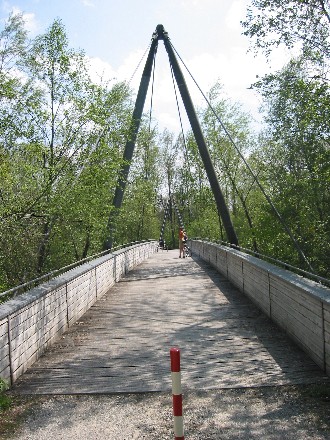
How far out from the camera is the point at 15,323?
4.84m

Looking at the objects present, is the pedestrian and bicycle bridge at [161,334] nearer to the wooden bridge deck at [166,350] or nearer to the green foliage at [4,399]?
the wooden bridge deck at [166,350]

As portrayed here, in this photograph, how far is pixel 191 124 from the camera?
18.1 meters

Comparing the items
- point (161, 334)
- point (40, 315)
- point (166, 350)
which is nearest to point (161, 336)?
point (161, 334)

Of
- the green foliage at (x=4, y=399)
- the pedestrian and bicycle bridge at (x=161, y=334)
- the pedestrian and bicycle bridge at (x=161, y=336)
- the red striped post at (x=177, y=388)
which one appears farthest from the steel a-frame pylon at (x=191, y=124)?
the red striped post at (x=177, y=388)

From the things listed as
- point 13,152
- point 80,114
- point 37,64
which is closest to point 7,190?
point 13,152

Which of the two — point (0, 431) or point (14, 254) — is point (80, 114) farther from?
point (0, 431)

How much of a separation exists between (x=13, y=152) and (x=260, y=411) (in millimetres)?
10493

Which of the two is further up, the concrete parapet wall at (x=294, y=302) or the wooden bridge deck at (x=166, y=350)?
the concrete parapet wall at (x=294, y=302)

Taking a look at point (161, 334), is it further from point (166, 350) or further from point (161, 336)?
point (166, 350)

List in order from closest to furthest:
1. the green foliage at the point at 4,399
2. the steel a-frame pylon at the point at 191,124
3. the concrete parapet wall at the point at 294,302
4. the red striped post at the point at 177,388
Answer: the red striped post at the point at 177,388 → the green foliage at the point at 4,399 → the concrete parapet wall at the point at 294,302 → the steel a-frame pylon at the point at 191,124

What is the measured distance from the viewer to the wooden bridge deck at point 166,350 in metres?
4.68

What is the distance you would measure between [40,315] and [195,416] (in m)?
2.72

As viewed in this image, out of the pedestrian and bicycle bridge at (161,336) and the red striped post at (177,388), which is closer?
the red striped post at (177,388)

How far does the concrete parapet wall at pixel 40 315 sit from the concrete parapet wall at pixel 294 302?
324 cm
